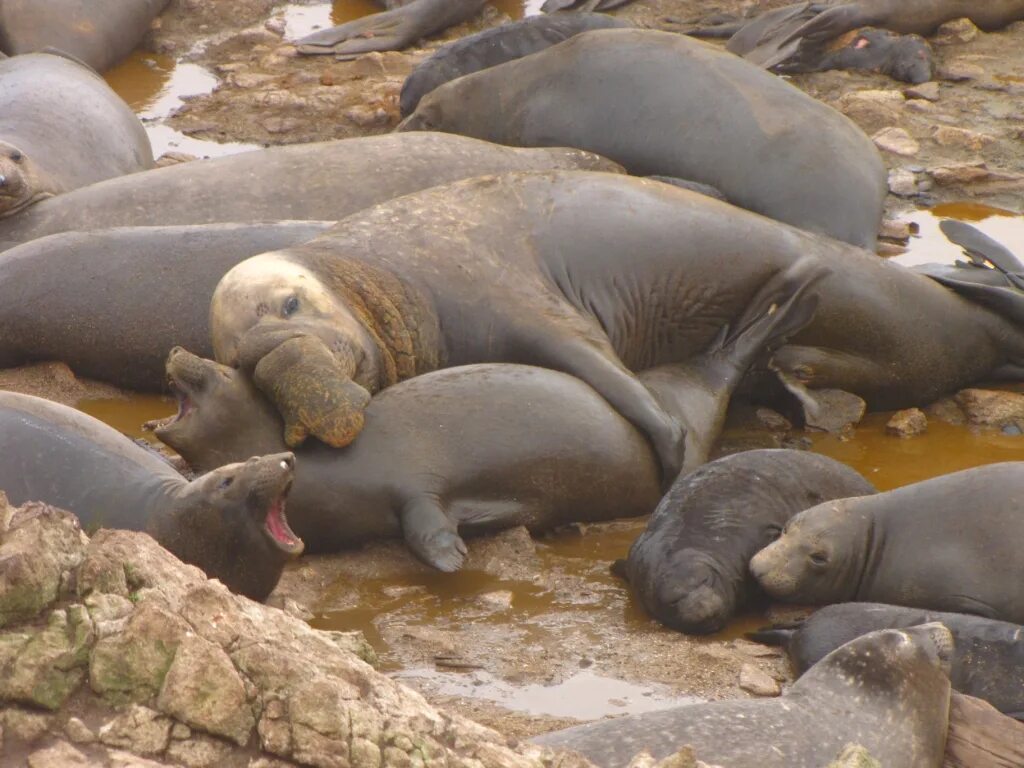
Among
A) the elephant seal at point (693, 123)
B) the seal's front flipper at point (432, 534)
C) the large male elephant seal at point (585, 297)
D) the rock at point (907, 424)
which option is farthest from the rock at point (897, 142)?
the seal's front flipper at point (432, 534)

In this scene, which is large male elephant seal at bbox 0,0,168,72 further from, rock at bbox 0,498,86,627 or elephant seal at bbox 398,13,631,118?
rock at bbox 0,498,86,627

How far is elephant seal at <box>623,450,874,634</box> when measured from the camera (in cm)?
589

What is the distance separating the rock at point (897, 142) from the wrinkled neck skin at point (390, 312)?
4.16m

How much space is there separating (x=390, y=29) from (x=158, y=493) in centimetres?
751

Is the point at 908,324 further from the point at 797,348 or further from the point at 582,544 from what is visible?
the point at 582,544

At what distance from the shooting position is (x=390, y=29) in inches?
505

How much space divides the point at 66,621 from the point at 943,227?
598 centimetres

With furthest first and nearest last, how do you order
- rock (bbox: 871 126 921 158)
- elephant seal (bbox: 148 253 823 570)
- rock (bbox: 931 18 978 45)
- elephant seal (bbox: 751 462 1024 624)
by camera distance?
rock (bbox: 931 18 978 45) → rock (bbox: 871 126 921 158) → elephant seal (bbox: 148 253 823 570) → elephant seal (bbox: 751 462 1024 624)

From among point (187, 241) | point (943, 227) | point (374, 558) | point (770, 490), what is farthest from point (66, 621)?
point (943, 227)

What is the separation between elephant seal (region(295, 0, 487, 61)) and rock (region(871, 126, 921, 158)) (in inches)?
149

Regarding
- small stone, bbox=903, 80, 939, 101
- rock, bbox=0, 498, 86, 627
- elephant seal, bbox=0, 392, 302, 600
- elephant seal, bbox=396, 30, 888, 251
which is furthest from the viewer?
small stone, bbox=903, 80, 939, 101

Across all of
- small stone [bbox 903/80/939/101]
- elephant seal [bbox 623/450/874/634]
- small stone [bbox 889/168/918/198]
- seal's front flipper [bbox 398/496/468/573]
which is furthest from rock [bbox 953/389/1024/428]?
small stone [bbox 903/80/939/101]

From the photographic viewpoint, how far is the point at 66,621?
3439 mm

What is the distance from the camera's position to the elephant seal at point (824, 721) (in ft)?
14.7
